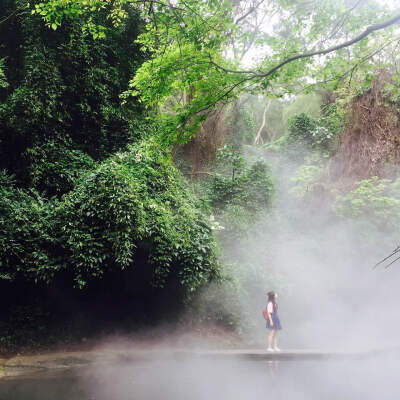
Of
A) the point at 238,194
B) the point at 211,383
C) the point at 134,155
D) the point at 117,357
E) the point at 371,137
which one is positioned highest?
the point at 371,137

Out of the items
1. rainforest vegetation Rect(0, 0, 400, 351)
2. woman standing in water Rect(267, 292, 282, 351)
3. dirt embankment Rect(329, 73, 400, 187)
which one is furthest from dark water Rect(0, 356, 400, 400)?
dirt embankment Rect(329, 73, 400, 187)

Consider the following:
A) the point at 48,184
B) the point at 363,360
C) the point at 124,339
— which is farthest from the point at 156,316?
the point at 363,360

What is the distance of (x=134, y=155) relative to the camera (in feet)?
34.7

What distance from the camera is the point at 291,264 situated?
15.4 meters

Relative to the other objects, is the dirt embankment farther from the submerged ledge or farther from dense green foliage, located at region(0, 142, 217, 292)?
dense green foliage, located at region(0, 142, 217, 292)

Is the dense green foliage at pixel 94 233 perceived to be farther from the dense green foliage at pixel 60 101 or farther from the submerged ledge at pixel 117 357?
the submerged ledge at pixel 117 357

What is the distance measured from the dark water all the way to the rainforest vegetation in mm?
2065

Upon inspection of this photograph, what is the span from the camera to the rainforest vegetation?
5.48 metres

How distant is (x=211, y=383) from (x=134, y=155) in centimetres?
656

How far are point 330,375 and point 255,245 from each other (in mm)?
6984

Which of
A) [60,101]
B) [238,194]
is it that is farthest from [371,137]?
[60,101]

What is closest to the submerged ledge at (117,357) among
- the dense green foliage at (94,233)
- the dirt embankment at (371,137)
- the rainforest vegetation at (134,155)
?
the rainforest vegetation at (134,155)

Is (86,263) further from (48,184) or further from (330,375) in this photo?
(330,375)

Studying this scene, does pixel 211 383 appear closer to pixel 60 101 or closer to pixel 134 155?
pixel 134 155
